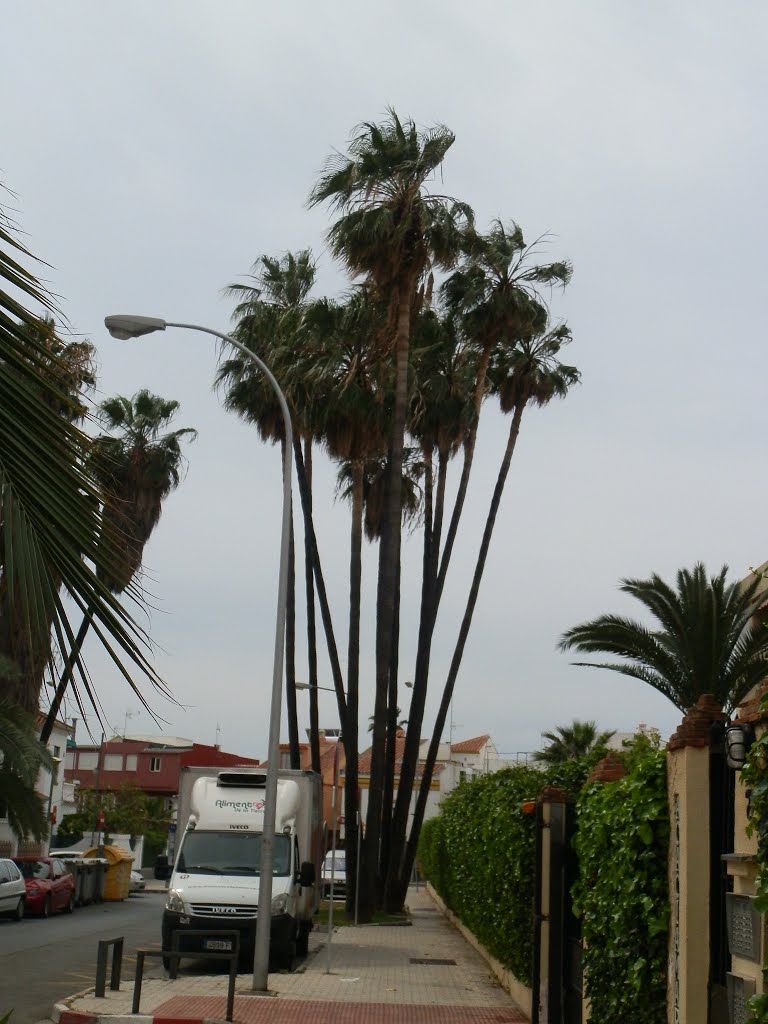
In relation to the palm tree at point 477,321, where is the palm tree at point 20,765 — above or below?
below

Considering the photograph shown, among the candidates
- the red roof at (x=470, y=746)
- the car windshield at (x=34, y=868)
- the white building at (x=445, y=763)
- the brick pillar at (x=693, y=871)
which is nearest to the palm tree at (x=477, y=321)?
the car windshield at (x=34, y=868)

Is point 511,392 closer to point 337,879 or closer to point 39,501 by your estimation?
point 337,879

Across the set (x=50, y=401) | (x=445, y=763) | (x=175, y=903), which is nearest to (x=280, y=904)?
(x=175, y=903)

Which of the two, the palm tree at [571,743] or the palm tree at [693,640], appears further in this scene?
the palm tree at [571,743]

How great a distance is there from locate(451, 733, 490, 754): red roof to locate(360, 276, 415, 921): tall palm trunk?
69.7 metres

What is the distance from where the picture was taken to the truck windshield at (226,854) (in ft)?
68.4

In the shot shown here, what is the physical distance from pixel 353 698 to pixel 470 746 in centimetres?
7244

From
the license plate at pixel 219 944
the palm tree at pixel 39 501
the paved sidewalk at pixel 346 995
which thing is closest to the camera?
the palm tree at pixel 39 501

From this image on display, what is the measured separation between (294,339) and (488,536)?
25.5ft

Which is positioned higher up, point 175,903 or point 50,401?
point 50,401

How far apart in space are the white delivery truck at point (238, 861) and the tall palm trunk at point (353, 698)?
7.44m

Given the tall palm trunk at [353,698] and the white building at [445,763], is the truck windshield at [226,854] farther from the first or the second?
the white building at [445,763]

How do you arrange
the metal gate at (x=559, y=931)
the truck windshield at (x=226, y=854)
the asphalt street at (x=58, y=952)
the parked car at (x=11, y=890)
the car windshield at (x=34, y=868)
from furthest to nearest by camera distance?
the car windshield at (x=34, y=868)
the parked car at (x=11, y=890)
the truck windshield at (x=226, y=854)
the asphalt street at (x=58, y=952)
the metal gate at (x=559, y=931)

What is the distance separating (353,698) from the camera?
32062mm
